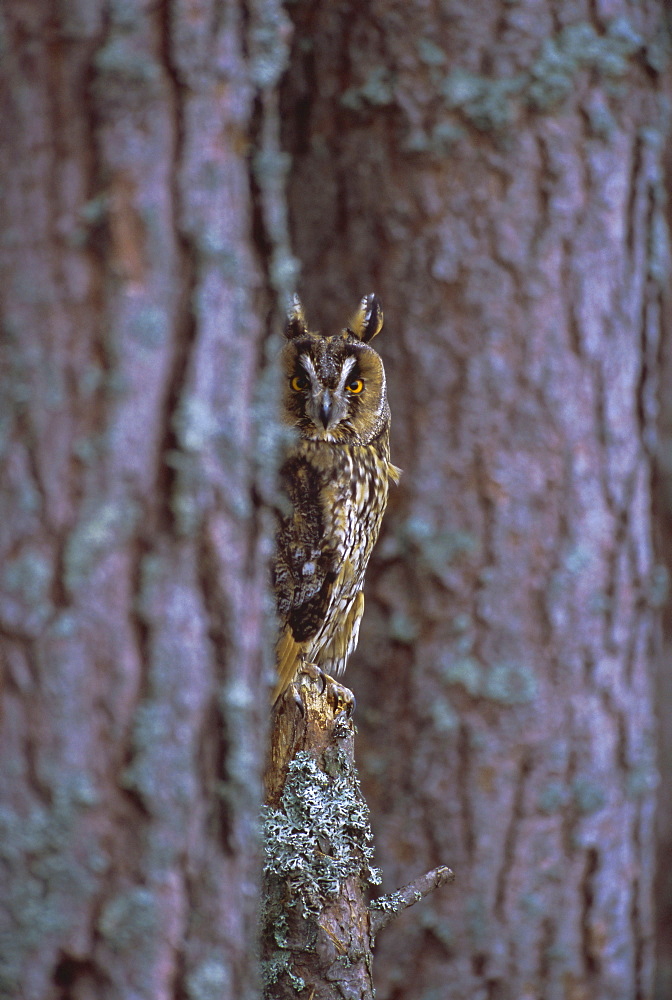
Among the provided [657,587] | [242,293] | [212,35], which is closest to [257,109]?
[212,35]

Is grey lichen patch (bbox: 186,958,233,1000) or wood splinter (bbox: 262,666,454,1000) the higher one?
wood splinter (bbox: 262,666,454,1000)

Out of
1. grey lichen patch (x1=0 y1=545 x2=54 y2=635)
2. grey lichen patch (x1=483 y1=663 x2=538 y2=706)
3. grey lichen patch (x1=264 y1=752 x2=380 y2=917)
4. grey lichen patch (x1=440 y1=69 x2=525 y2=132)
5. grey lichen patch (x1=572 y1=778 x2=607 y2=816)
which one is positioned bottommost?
grey lichen patch (x1=264 y1=752 x2=380 y2=917)

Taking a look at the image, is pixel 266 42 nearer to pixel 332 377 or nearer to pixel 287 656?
pixel 332 377

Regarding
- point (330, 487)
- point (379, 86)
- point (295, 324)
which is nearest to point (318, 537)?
point (330, 487)

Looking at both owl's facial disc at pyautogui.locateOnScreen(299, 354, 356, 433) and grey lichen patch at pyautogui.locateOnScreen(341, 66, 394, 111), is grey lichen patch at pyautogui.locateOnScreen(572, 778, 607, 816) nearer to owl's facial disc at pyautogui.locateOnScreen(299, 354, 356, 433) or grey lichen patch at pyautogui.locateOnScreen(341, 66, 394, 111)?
owl's facial disc at pyautogui.locateOnScreen(299, 354, 356, 433)

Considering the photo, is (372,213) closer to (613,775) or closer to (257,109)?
(257,109)

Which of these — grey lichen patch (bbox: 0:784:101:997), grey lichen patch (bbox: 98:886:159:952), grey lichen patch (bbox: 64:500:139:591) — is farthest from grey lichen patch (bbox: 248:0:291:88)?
grey lichen patch (bbox: 98:886:159:952)
